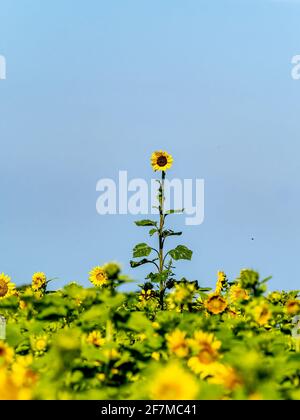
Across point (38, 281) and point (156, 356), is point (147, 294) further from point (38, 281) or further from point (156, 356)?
point (156, 356)

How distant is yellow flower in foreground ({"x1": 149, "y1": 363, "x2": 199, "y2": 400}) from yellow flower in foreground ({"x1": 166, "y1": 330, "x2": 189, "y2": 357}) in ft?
2.81

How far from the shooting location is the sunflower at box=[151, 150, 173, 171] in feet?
32.4

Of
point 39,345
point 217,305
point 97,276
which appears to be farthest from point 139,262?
point 39,345

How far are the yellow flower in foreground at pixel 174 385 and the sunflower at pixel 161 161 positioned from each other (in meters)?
7.37

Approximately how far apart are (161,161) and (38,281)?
2606 mm

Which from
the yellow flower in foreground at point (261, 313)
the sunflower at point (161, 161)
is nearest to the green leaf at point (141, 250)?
the sunflower at point (161, 161)

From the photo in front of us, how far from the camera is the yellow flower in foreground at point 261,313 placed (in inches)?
149

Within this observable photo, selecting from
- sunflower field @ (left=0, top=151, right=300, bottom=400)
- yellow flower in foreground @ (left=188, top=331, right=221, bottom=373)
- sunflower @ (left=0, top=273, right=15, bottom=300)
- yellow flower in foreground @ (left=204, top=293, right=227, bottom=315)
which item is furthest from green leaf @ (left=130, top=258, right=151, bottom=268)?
yellow flower in foreground @ (left=188, top=331, right=221, bottom=373)

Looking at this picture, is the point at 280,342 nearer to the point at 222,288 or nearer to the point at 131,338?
the point at 131,338

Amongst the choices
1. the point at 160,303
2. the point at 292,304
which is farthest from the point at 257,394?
the point at 160,303

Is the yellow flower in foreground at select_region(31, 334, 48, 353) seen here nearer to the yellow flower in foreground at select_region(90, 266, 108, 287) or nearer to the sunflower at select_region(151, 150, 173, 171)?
the yellow flower in foreground at select_region(90, 266, 108, 287)

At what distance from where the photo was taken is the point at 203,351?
3.45m

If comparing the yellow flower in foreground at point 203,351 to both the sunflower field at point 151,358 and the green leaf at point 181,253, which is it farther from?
the green leaf at point 181,253

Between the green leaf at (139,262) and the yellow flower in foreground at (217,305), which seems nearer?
the yellow flower in foreground at (217,305)
